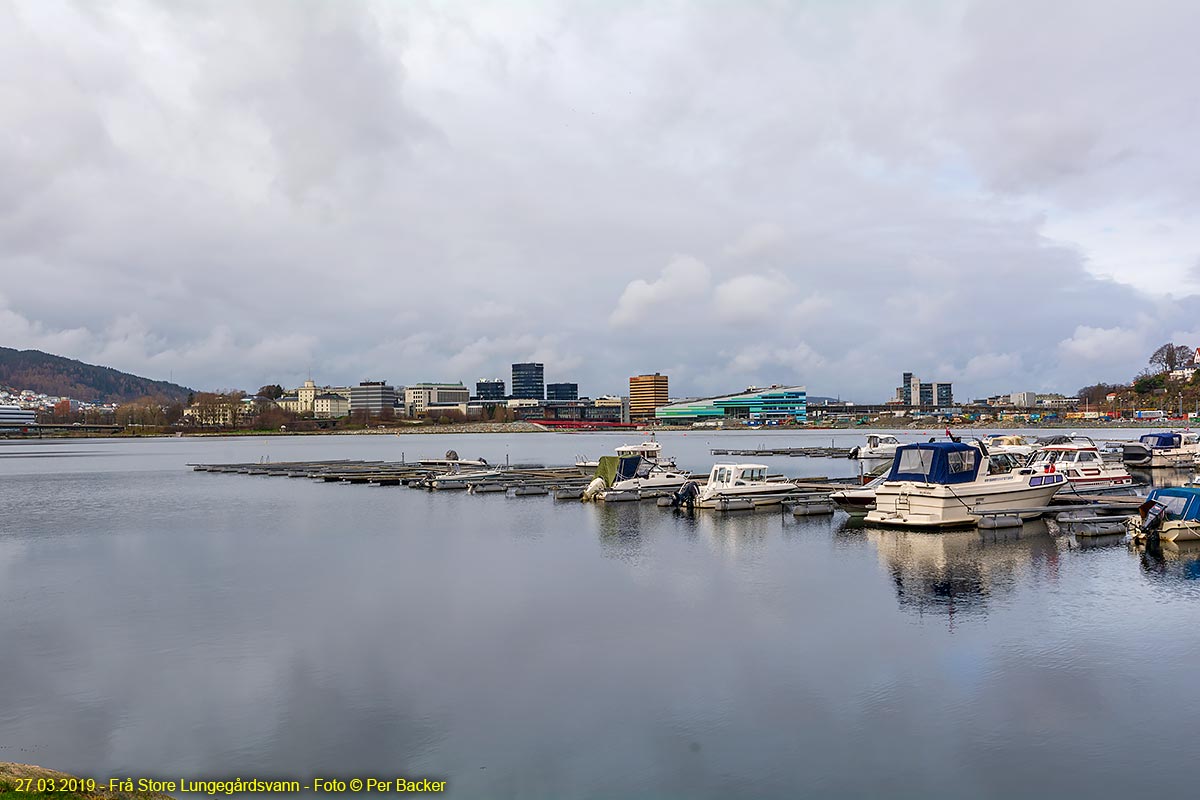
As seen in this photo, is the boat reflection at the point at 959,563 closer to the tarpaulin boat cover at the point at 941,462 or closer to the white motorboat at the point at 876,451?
the tarpaulin boat cover at the point at 941,462

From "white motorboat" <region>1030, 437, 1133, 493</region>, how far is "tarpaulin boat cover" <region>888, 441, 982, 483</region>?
843 cm

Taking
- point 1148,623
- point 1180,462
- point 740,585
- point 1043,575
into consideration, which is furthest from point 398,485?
point 1180,462

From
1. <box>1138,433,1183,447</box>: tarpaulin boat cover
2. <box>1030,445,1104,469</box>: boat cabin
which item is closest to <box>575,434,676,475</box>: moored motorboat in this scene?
<box>1030,445,1104,469</box>: boat cabin

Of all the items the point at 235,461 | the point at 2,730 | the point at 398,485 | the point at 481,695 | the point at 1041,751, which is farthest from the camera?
the point at 235,461

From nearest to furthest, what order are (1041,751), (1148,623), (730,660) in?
(1041,751) < (730,660) < (1148,623)

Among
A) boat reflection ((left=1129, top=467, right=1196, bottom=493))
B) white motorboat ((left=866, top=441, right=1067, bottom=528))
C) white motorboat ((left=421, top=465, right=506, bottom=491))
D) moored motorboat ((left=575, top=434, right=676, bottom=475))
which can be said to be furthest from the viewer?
white motorboat ((left=421, top=465, right=506, bottom=491))

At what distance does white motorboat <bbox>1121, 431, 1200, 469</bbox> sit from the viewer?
69.1 meters

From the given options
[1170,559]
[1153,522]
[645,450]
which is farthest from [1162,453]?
[1170,559]

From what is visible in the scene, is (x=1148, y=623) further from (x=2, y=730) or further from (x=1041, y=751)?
(x=2, y=730)

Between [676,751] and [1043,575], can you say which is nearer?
[676,751]

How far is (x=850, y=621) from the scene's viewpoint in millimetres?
21250

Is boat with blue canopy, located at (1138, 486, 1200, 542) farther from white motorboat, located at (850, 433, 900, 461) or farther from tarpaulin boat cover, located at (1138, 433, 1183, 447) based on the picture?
white motorboat, located at (850, 433, 900, 461)

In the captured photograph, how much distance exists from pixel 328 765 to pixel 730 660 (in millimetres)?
8440

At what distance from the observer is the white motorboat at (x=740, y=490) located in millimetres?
43062
